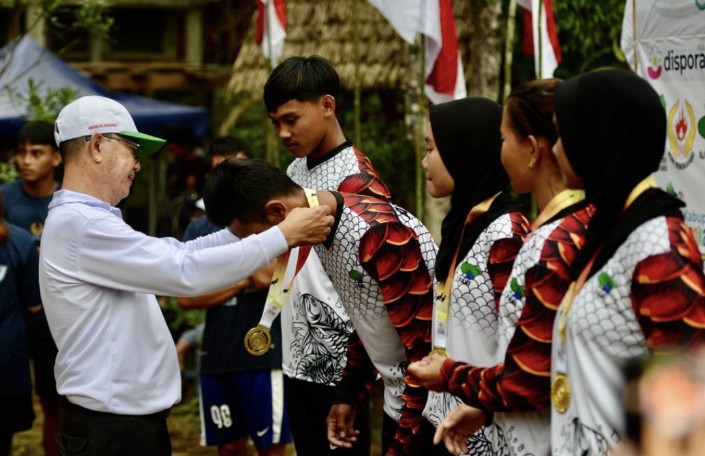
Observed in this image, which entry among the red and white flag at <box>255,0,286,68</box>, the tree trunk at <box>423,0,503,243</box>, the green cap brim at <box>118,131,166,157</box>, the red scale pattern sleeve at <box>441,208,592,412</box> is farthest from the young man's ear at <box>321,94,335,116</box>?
the tree trunk at <box>423,0,503,243</box>

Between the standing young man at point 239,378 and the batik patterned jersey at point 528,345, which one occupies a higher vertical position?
the batik patterned jersey at point 528,345

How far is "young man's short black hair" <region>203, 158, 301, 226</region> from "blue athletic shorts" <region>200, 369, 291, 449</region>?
8.57 feet

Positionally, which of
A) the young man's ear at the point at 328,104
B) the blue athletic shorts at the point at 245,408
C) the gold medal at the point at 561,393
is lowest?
the blue athletic shorts at the point at 245,408

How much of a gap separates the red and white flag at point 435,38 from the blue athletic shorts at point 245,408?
6.64 feet

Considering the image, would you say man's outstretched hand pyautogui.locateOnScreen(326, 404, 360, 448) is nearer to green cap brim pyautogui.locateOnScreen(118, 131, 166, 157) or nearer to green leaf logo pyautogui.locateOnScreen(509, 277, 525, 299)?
green cap brim pyautogui.locateOnScreen(118, 131, 166, 157)

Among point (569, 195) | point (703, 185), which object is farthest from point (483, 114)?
point (703, 185)

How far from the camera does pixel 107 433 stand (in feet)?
12.8

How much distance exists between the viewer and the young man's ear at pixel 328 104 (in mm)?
4836

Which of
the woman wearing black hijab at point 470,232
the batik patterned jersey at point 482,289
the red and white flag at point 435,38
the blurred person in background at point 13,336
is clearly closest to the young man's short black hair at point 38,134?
A: the blurred person in background at point 13,336

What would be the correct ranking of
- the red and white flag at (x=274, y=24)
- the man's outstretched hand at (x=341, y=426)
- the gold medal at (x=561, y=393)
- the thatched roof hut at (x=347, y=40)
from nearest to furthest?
1. the gold medal at (x=561, y=393)
2. the man's outstretched hand at (x=341, y=426)
3. the red and white flag at (x=274, y=24)
4. the thatched roof hut at (x=347, y=40)

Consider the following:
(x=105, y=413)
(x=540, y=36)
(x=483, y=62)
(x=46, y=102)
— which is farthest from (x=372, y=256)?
(x=483, y=62)

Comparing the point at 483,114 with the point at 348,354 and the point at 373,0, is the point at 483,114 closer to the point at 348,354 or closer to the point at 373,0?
the point at 348,354

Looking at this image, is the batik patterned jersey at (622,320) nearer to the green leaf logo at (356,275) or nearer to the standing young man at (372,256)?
the standing young man at (372,256)

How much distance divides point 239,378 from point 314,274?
176cm
